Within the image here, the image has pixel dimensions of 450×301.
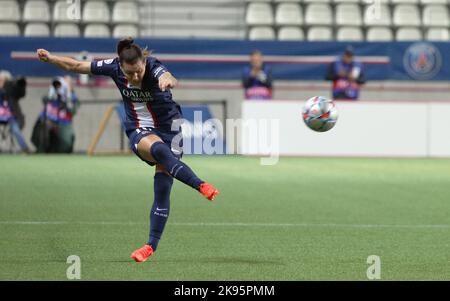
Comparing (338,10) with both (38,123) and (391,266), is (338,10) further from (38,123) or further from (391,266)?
(391,266)

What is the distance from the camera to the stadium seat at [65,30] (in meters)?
24.9

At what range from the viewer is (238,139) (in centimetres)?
2284

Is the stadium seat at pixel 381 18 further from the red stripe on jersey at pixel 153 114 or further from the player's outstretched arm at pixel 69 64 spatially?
the player's outstretched arm at pixel 69 64

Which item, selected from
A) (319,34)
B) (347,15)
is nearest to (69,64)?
(319,34)

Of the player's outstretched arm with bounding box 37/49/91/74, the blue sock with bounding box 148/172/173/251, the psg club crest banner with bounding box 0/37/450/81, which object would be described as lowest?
→ the blue sock with bounding box 148/172/173/251

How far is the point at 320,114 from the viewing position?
11.2 m

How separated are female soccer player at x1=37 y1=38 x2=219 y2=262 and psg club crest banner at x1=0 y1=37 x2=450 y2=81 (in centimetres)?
1534

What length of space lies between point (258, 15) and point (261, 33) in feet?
1.77

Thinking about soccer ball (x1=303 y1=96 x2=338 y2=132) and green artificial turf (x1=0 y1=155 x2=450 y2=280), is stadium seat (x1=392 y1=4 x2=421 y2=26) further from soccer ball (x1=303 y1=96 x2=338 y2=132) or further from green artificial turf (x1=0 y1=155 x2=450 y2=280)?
soccer ball (x1=303 y1=96 x2=338 y2=132)

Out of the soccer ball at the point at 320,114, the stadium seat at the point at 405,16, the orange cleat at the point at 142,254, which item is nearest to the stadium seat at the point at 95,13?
the stadium seat at the point at 405,16

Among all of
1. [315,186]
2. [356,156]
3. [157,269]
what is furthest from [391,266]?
[356,156]

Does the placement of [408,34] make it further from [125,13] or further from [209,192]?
[209,192]

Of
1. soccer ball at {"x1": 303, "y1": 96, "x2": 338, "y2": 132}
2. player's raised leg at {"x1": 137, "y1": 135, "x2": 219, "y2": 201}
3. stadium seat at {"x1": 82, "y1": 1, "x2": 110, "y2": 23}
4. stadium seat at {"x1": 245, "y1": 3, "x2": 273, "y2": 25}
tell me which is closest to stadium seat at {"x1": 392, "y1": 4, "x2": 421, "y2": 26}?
stadium seat at {"x1": 245, "y1": 3, "x2": 273, "y2": 25}

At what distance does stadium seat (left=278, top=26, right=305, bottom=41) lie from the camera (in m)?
25.8
